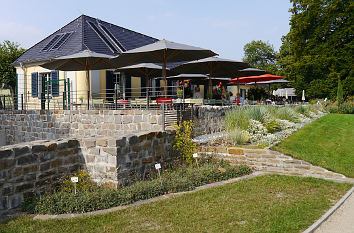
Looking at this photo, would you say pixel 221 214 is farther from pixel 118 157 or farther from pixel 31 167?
pixel 31 167

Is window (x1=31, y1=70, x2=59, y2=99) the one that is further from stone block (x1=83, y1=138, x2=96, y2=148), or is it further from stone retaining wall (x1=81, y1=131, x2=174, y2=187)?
stone retaining wall (x1=81, y1=131, x2=174, y2=187)

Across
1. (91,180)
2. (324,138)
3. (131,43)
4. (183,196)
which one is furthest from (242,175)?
(131,43)

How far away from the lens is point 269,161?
24.7 feet

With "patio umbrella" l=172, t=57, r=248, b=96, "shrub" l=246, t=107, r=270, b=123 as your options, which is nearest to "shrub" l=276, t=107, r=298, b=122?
"shrub" l=246, t=107, r=270, b=123

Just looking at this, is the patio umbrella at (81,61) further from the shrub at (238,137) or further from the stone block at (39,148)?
the stone block at (39,148)

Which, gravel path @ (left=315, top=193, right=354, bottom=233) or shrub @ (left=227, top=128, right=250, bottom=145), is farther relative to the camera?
shrub @ (left=227, top=128, right=250, bottom=145)

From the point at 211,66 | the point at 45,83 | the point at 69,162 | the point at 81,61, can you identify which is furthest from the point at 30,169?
the point at 45,83

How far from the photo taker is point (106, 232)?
4246 mm

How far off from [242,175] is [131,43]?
17799 mm

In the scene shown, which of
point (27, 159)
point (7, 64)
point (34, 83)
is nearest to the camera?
Result: point (27, 159)

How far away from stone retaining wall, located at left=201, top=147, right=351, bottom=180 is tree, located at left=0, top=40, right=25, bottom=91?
2512 cm

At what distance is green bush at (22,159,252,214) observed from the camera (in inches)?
209

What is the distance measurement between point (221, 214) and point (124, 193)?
6.50 feet

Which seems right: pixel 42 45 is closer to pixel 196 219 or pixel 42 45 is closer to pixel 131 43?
pixel 131 43
